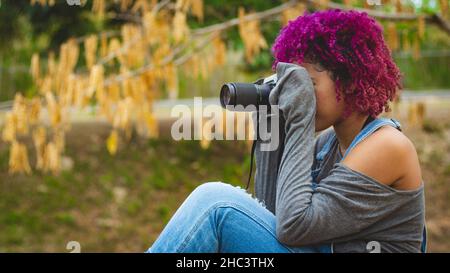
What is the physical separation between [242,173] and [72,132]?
1862 millimetres

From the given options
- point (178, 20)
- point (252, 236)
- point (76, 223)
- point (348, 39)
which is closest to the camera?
point (252, 236)

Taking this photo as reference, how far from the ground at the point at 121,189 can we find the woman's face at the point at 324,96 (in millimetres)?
4004

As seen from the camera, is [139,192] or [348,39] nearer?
[348,39]

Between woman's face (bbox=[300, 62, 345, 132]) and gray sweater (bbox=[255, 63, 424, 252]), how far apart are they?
5cm

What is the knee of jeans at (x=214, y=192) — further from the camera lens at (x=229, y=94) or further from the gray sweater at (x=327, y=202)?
the camera lens at (x=229, y=94)

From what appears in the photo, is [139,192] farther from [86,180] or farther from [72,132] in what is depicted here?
[72,132]

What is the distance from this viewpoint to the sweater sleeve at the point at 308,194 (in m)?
1.47

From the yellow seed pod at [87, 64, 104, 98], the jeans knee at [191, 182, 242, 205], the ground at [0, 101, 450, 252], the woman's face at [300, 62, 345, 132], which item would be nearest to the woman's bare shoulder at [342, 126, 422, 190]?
the woman's face at [300, 62, 345, 132]

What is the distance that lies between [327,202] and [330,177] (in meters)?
0.07

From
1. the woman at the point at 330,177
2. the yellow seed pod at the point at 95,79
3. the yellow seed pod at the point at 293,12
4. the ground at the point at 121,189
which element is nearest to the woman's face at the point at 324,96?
the woman at the point at 330,177

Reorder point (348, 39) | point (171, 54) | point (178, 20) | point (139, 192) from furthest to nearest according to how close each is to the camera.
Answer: point (139, 192)
point (171, 54)
point (178, 20)
point (348, 39)

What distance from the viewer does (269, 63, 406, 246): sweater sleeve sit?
1.47 m

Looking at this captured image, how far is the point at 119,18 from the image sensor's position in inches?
254
